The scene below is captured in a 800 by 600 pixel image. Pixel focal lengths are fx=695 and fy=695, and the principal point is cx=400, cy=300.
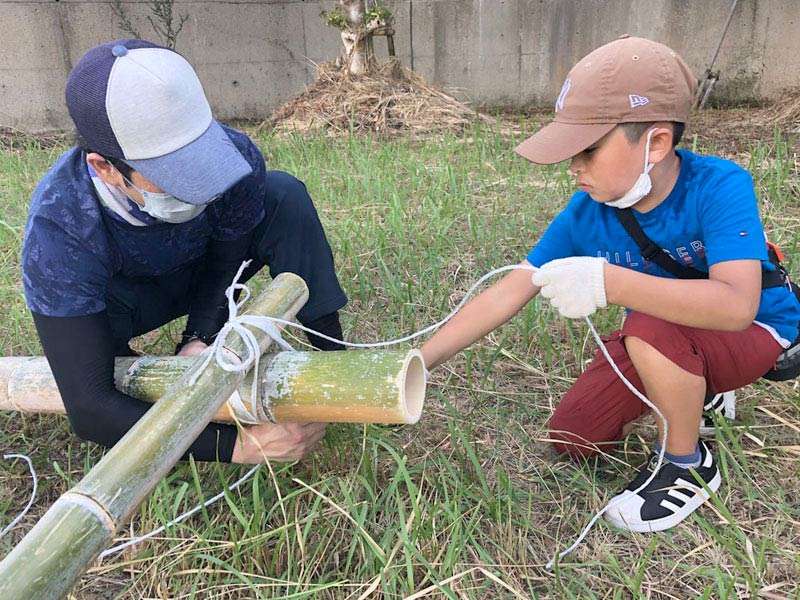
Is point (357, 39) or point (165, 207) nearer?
point (165, 207)

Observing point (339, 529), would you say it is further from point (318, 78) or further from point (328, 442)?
point (318, 78)

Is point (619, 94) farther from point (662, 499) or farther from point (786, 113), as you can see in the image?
point (786, 113)

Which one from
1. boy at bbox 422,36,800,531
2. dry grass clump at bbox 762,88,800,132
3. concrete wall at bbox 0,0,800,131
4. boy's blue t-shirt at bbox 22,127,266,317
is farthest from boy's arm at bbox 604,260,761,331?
concrete wall at bbox 0,0,800,131

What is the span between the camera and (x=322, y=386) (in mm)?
1241

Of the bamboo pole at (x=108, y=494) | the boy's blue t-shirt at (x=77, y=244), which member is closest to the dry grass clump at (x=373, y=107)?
the boy's blue t-shirt at (x=77, y=244)

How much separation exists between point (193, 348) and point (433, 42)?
4921mm

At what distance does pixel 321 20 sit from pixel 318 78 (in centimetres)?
113

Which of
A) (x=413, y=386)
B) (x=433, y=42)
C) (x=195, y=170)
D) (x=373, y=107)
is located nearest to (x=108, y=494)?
(x=413, y=386)

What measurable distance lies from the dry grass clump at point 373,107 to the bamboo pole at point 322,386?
126 inches

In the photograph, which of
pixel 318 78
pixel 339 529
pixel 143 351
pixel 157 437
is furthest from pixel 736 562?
pixel 318 78

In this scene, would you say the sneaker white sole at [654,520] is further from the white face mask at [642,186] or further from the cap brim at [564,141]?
the cap brim at [564,141]

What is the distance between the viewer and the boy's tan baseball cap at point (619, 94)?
133 cm

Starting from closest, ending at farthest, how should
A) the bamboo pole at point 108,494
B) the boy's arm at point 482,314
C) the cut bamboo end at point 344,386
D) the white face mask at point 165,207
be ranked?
the bamboo pole at point 108,494
the cut bamboo end at point 344,386
the white face mask at point 165,207
the boy's arm at point 482,314

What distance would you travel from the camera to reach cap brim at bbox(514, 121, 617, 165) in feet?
4.44
